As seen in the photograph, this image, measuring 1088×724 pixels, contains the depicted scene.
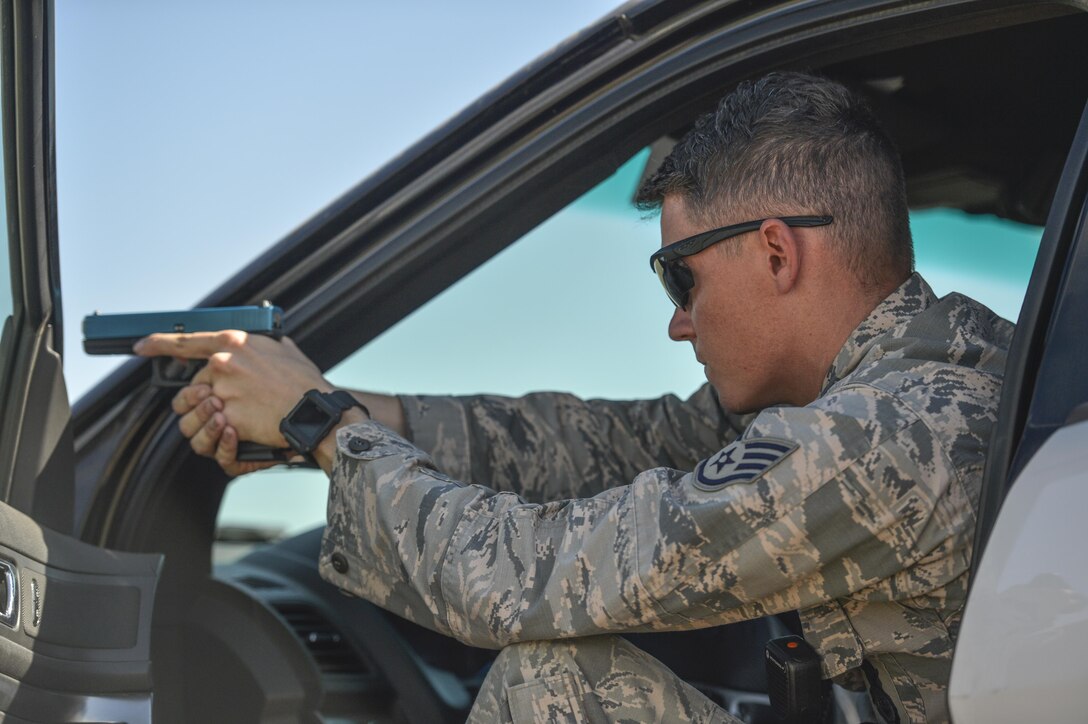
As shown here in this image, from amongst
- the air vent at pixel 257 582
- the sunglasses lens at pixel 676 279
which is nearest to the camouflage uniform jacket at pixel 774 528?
the sunglasses lens at pixel 676 279

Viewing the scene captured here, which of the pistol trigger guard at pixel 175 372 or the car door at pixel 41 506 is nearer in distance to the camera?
the car door at pixel 41 506

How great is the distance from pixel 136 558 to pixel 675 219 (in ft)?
2.86

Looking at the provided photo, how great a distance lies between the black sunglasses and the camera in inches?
60.3

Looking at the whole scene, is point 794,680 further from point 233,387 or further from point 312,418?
point 233,387

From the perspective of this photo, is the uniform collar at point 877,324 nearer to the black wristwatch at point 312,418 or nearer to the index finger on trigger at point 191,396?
the black wristwatch at point 312,418

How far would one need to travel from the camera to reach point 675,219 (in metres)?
1.64

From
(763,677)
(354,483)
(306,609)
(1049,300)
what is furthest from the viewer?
(306,609)

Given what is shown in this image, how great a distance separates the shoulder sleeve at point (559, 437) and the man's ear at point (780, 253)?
463 millimetres

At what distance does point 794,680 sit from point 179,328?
3.29 feet

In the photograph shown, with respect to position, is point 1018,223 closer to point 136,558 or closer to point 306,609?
point 306,609

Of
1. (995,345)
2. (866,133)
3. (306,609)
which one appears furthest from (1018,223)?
(306,609)

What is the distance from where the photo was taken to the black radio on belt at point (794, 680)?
1320mm

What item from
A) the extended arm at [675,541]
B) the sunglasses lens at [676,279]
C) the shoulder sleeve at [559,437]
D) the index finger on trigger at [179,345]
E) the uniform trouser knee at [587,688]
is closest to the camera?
the extended arm at [675,541]

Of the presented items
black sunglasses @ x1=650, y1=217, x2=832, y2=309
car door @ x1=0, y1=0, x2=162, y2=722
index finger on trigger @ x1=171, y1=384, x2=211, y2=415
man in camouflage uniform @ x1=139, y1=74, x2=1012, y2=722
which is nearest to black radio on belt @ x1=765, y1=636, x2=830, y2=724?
man in camouflage uniform @ x1=139, y1=74, x2=1012, y2=722
